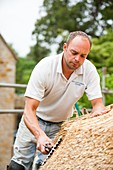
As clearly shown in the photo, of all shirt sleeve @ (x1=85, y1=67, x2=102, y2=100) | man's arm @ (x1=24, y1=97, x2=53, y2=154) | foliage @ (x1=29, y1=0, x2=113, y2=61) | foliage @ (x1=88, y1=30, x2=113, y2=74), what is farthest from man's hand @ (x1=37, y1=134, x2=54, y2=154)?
foliage @ (x1=29, y1=0, x2=113, y2=61)

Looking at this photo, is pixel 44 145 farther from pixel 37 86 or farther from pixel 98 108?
pixel 98 108

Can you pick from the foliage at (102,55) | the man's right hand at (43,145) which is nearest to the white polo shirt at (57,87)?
the man's right hand at (43,145)

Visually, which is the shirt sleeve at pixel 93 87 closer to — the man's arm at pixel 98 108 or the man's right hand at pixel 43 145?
the man's arm at pixel 98 108

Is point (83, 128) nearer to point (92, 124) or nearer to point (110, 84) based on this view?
point (92, 124)

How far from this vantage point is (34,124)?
307 cm

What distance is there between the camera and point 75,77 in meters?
3.45

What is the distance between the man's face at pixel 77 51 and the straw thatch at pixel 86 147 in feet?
1.42

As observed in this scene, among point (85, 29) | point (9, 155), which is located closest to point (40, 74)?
point (9, 155)

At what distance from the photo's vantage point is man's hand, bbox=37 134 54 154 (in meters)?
2.85

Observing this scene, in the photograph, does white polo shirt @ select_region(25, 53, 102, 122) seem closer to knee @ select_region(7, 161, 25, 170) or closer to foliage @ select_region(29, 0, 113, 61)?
knee @ select_region(7, 161, 25, 170)

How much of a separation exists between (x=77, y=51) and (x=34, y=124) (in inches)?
23.0

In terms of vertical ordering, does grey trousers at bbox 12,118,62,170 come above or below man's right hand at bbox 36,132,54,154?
below

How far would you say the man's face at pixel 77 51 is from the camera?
3.21 meters

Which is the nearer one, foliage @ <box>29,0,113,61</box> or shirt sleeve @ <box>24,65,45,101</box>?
shirt sleeve @ <box>24,65,45,101</box>
